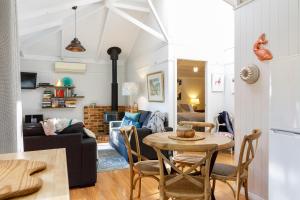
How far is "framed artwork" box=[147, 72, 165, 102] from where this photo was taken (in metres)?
5.02

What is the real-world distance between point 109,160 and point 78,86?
139 inches

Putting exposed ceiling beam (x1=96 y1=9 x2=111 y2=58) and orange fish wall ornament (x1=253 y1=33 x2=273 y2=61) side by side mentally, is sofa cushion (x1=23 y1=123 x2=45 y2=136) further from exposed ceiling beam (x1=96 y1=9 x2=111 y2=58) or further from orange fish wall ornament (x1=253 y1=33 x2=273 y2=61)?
exposed ceiling beam (x1=96 y1=9 x2=111 y2=58)

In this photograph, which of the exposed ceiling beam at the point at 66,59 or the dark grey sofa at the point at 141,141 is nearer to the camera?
the dark grey sofa at the point at 141,141

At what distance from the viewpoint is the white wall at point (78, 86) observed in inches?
257

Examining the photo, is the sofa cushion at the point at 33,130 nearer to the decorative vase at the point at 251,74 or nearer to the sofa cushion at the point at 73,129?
the sofa cushion at the point at 73,129

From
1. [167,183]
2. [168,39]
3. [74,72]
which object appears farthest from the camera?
[74,72]

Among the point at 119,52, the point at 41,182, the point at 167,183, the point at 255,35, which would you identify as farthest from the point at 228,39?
the point at 41,182

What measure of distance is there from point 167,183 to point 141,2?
15.2 ft

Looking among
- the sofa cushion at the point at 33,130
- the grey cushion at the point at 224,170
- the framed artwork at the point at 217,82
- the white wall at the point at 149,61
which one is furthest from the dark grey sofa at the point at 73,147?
the framed artwork at the point at 217,82

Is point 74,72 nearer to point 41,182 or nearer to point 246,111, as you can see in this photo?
point 246,111

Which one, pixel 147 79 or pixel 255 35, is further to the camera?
pixel 147 79

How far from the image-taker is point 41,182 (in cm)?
76

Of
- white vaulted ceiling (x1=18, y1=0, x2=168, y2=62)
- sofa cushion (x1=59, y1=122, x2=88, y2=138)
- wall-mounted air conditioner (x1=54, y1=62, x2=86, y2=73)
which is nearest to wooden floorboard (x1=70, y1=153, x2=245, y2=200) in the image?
sofa cushion (x1=59, y1=122, x2=88, y2=138)

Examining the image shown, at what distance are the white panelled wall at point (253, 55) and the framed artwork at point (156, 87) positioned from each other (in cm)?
229
